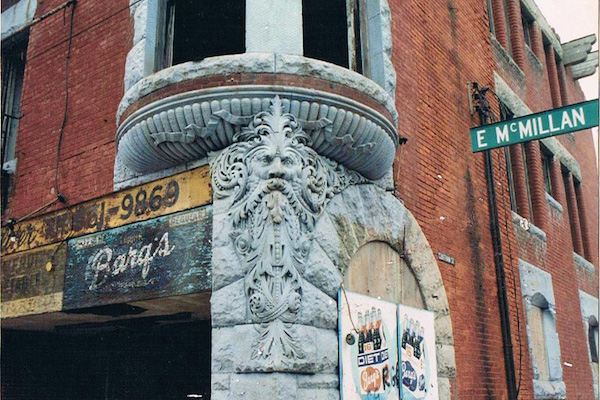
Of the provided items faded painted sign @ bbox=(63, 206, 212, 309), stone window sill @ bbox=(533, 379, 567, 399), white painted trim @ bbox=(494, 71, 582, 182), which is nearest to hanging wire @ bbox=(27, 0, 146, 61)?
faded painted sign @ bbox=(63, 206, 212, 309)

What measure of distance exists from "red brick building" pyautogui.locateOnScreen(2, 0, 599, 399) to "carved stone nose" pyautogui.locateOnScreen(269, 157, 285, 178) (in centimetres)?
2

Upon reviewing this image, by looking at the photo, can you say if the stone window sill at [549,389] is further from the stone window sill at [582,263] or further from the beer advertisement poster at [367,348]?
the beer advertisement poster at [367,348]

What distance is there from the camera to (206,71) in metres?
5.74

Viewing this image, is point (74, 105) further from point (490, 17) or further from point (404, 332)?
point (490, 17)

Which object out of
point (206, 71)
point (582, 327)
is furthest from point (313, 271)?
point (582, 327)

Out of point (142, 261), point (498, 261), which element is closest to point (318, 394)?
point (142, 261)

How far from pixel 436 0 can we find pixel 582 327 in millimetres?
7816

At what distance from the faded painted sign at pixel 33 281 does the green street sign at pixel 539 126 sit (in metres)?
5.01

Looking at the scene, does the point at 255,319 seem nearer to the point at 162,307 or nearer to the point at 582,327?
the point at 162,307

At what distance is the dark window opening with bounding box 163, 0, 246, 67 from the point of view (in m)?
7.21

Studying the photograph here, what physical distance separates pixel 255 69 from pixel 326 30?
283 cm

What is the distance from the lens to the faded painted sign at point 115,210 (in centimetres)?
607

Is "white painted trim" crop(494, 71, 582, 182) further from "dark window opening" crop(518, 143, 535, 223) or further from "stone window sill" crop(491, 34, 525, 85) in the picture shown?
"dark window opening" crop(518, 143, 535, 223)

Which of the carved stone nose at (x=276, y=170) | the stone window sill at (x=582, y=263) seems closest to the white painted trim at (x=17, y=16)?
the carved stone nose at (x=276, y=170)
